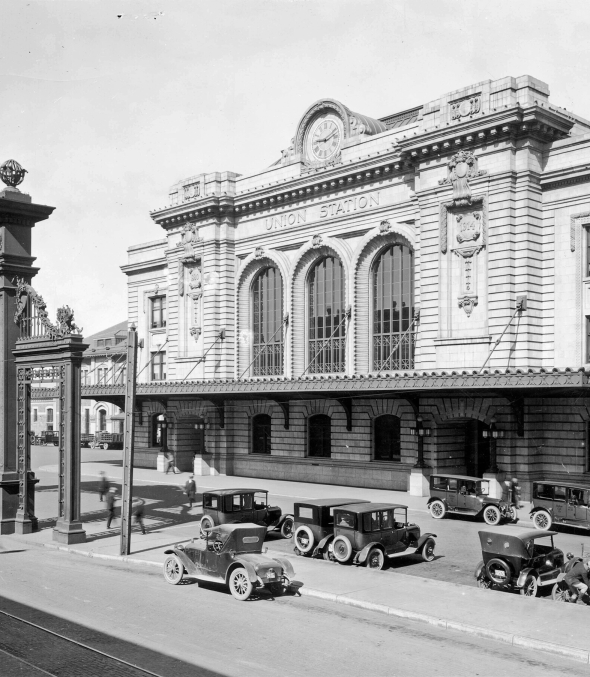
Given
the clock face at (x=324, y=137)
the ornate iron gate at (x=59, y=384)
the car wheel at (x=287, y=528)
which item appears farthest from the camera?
the clock face at (x=324, y=137)

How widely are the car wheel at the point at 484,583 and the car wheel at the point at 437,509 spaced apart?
10406 millimetres

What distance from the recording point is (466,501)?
27.4 meters

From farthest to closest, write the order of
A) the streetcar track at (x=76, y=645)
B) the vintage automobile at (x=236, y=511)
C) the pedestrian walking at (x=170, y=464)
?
the pedestrian walking at (x=170, y=464) → the vintage automobile at (x=236, y=511) → the streetcar track at (x=76, y=645)

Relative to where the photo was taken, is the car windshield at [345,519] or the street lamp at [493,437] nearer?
the car windshield at [345,519]

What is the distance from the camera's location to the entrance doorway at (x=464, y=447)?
36000 mm

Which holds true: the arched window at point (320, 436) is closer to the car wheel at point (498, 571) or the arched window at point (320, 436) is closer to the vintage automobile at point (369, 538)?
the vintage automobile at point (369, 538)

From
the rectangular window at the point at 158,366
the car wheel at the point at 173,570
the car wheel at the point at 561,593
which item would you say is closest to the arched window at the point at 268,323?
the rectangular window at the point at 158,366

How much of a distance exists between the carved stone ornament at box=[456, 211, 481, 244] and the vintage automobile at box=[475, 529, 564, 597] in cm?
1930

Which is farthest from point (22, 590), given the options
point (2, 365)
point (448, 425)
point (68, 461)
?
point (448, 425)

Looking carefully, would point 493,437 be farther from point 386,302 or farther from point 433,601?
point 433,601

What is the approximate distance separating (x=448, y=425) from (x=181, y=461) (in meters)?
20.8

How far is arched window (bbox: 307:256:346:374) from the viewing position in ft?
140

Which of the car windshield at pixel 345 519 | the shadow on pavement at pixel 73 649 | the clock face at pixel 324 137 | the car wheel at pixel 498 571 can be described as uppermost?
the clock face at pixel 324 137

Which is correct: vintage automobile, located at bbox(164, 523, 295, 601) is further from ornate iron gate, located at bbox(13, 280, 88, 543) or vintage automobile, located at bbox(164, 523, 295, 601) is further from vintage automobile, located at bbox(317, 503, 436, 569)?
ornate iron gate, located at bbox(13, 280, 88, 543)
